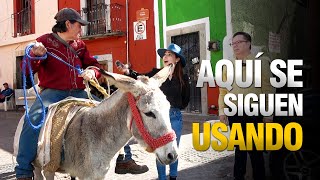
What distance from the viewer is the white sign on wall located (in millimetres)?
11719

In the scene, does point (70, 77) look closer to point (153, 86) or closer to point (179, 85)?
point (153, 86)

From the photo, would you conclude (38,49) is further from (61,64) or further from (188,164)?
(188,164)

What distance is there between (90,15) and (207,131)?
1060 centimetres

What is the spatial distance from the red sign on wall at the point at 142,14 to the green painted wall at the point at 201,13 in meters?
0.59

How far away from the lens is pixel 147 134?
87.5 inches

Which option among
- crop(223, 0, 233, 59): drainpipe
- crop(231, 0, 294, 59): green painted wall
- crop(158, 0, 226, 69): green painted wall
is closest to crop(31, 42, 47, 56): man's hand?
crop(231, 0, 294, 59): green painted wall

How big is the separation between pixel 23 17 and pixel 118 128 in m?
15.4

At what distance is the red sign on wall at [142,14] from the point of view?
11.5 meters

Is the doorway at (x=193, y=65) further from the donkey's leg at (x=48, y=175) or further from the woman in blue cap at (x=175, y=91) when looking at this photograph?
the donkey's leg at (x=48, y=175)

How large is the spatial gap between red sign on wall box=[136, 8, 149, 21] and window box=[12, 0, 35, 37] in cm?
604

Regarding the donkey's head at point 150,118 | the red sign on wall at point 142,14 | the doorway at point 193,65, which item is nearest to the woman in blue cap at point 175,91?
the donkey's head at point 150,118

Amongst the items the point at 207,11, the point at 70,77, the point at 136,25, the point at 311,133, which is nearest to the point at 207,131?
the point at 311,133

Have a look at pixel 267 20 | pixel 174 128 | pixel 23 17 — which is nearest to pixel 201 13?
pixel 267 20

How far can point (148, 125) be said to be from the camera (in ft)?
7.32
